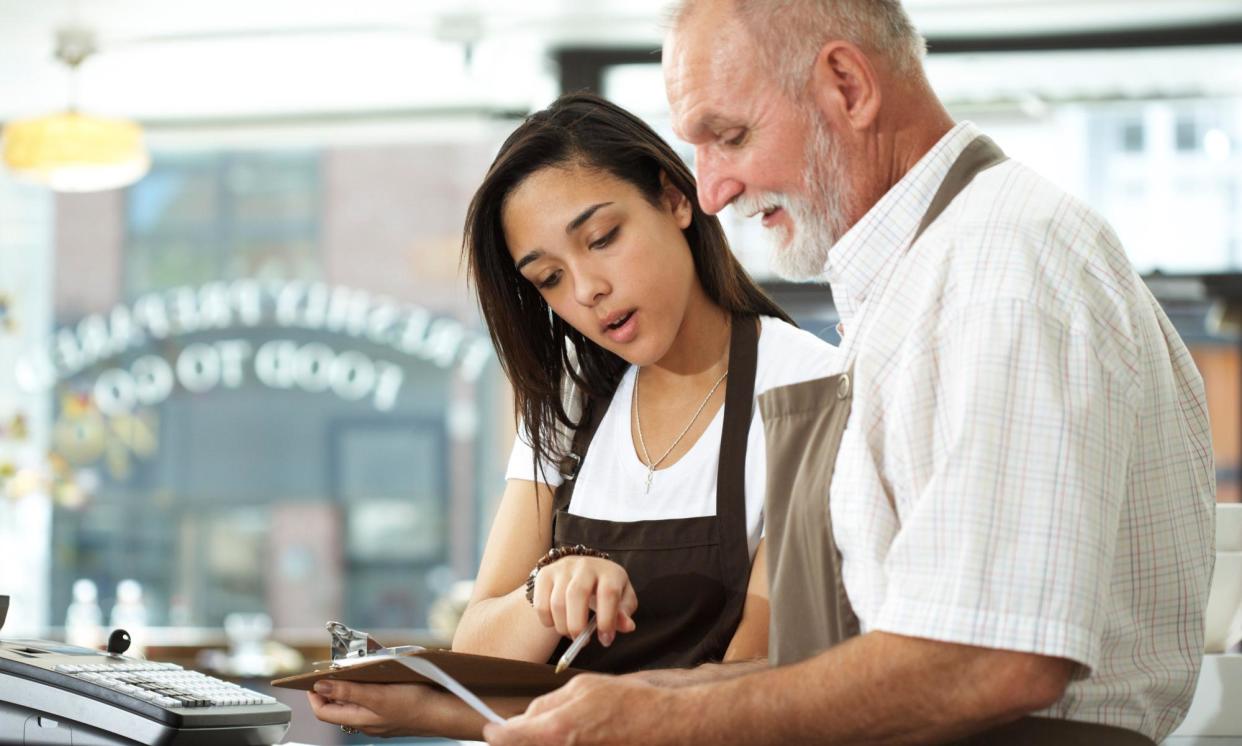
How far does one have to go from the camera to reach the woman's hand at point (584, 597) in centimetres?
137

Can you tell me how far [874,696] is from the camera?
1.00 meters

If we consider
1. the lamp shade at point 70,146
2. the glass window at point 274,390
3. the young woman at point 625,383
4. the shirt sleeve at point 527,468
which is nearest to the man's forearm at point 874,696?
the young woman at point 625,383

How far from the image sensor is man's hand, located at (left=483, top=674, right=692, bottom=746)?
3.43ft

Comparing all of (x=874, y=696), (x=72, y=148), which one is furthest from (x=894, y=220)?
(x=72, y=148)

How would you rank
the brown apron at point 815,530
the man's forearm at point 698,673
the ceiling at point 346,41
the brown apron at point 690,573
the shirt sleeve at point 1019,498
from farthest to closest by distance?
the ceiling at point 346,41 < the brown apron at point 690,573 < the man's forearm at point 698,673 < the brown apron at point 815,530 < the shirt sleeve at point 1019,498

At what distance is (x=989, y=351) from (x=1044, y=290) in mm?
68

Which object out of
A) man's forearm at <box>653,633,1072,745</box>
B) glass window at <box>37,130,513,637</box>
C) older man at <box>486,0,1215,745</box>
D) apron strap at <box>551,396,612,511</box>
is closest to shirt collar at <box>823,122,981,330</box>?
older man at <box>486,0,1215,745</box>

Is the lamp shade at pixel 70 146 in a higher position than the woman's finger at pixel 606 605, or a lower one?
higher

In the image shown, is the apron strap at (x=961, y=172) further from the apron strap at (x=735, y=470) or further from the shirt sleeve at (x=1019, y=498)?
the apron strap at (x=735, y=470)

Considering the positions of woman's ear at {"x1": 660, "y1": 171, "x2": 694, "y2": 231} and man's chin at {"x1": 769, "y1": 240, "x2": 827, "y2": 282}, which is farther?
woman's ear at {"x1": 660, "y1": 171, "x2": 694, "y2": 231}

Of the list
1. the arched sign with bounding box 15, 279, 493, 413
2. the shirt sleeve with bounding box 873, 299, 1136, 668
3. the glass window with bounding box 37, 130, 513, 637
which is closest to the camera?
the shirt sleeve with bounding box 873, 299, 1136, 668

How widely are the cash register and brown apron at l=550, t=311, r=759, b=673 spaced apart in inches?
18.8

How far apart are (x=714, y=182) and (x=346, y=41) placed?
3.93 metres

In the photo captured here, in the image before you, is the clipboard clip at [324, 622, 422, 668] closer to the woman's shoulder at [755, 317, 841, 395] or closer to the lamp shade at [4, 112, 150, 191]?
the woman's shoulder at [755, 317, 841, 395]
